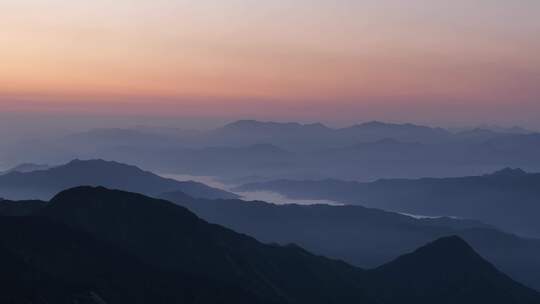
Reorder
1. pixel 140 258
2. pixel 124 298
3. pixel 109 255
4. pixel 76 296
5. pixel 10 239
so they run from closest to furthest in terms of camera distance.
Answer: pixel 76 296 < pixel 124 298 < pixel 10 239 < pixel 109 255 < pixel 140 258

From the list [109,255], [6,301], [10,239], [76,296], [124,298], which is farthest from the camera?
[109,255]

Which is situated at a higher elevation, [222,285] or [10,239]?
[10,239]

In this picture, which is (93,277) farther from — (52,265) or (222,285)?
(222,285)

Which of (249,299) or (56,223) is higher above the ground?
(56,223)

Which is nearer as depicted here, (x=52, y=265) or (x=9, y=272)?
(x=9, y=272)

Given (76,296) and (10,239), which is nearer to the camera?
(76,296)

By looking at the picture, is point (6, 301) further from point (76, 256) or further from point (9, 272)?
point (76, 256)

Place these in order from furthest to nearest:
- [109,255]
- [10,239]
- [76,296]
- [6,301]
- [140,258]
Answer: [140,258] → [109,255] → [10,239] → [76,296] → [6,301]

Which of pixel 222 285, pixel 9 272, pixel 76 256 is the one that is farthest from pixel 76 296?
pixel 222 285

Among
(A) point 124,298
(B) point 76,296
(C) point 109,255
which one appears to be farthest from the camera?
(C) point 109,255

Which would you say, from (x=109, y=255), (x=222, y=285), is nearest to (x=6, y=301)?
A: (x=109, y=255)
